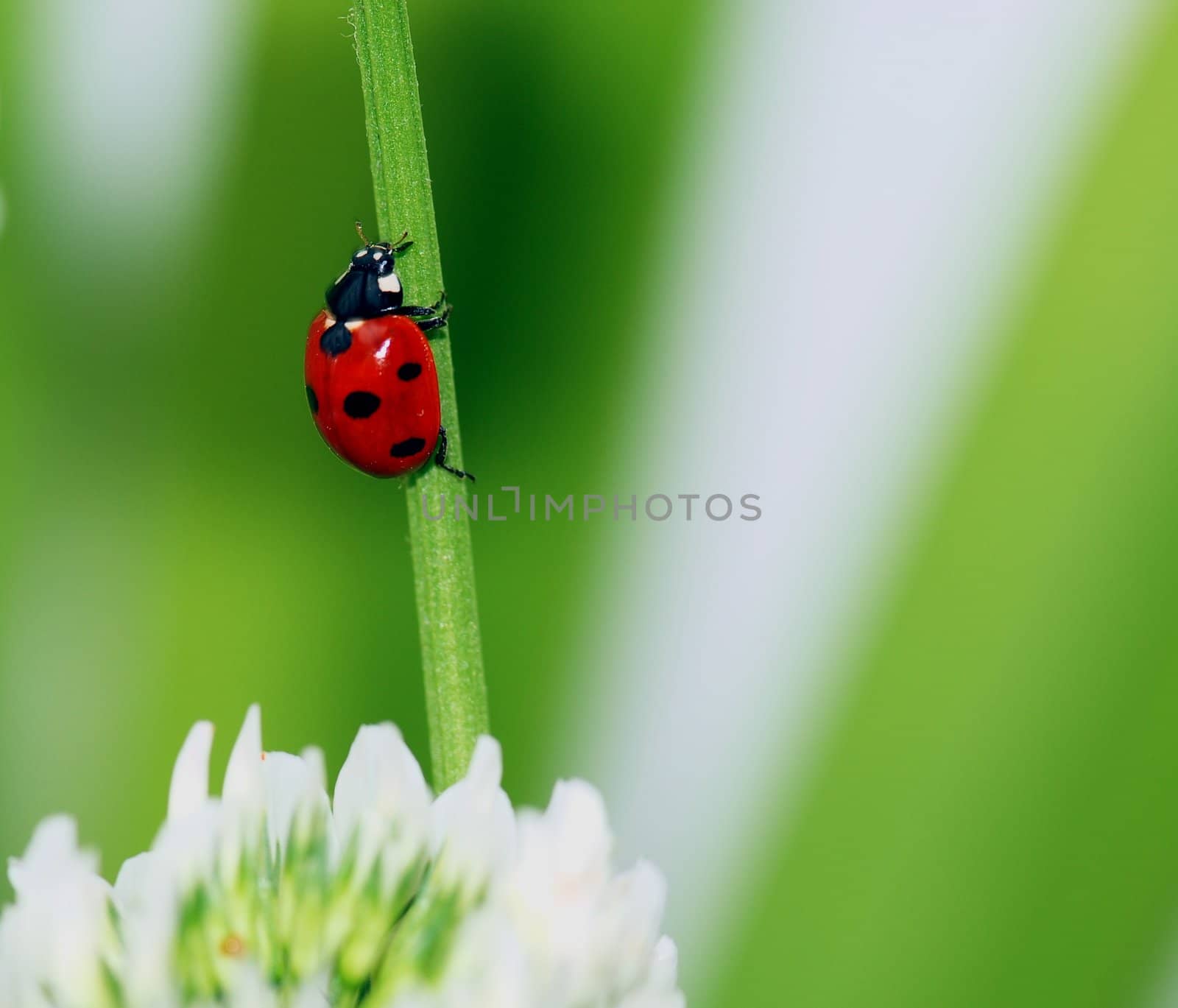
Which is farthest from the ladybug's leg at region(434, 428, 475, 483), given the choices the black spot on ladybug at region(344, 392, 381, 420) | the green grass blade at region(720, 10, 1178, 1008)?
the green grass blade at region(720, 10, 1178, 1008)

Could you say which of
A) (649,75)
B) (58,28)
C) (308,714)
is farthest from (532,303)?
(58,28)

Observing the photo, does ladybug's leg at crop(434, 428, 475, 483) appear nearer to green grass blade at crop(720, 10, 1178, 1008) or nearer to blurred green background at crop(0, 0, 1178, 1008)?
blurred green background at crop(0, 0, 1178, 1008)

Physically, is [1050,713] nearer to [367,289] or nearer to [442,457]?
[367,289]

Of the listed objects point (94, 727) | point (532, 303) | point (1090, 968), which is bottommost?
point (1090, 968)

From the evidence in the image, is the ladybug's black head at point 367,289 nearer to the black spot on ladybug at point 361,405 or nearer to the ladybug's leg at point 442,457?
the black spot on ladybug at point 361,405

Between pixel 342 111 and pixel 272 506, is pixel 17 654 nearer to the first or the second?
pixel 272 506

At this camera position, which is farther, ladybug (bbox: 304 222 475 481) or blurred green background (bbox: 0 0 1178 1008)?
blurred green background (bbox: 0 0 1178 1008)
